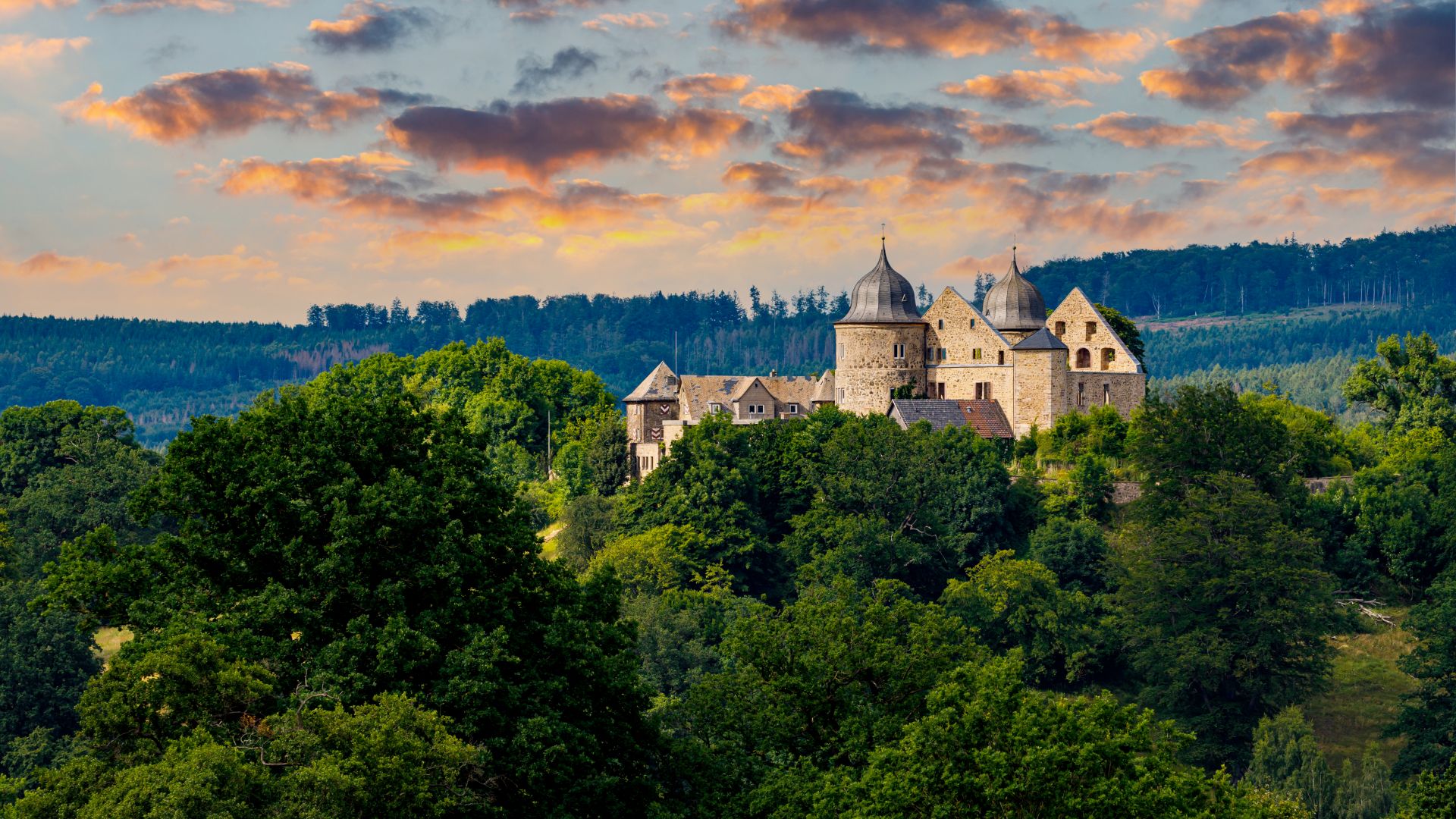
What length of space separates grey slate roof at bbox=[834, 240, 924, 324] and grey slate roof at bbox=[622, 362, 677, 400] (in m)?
9.58

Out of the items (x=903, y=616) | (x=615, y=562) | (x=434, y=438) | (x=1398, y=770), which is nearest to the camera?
(x=434, y=438)

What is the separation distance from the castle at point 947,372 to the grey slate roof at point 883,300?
0.05 metres

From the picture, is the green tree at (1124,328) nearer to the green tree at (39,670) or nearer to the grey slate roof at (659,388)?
the grey slate roof at (659,388)

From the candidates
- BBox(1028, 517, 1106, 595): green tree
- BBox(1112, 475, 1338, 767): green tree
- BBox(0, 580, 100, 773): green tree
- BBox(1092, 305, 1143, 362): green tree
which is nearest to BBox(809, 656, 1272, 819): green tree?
BBox(1112, 475, 1338, 767): green tree

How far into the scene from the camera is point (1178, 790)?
32.7 m

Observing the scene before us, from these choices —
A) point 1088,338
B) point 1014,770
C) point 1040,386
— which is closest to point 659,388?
point 1040,386

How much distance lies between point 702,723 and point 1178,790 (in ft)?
33.9

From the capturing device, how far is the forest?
31.6m

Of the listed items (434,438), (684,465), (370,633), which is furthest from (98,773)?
(684,465)

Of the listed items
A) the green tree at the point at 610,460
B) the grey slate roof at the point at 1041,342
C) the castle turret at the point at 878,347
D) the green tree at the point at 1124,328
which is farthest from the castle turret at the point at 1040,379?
the green tree at the point at 610,460

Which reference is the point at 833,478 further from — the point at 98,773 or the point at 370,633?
the point at 98,773

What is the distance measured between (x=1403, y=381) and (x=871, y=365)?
84.7ft

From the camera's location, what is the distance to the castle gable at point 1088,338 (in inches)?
3179

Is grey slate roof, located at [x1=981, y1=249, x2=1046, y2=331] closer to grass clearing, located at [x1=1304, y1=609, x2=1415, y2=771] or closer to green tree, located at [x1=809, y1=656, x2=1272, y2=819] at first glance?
grass clearing, located at [x1=1304, y1=609, x2=1415, y2=771]
